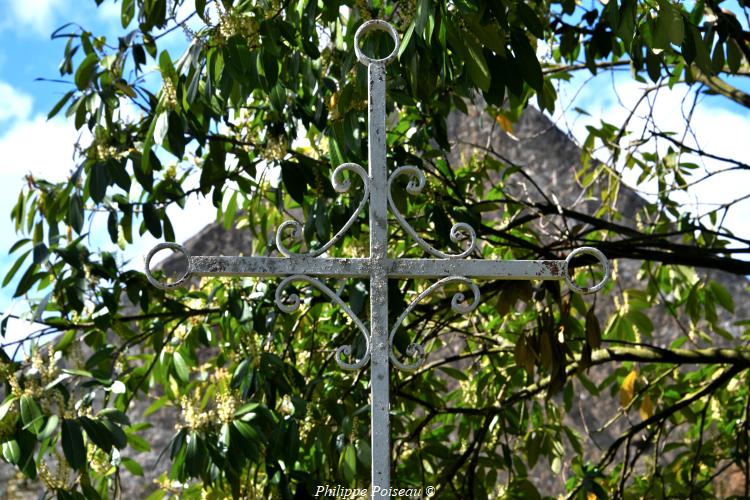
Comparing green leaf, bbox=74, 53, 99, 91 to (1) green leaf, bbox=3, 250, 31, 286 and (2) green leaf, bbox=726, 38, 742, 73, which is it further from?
(2) green leaf, bbox=726, 38, 742, 73

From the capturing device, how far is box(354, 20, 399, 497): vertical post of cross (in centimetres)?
222

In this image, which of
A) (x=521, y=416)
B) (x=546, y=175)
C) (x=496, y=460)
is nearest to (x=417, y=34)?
(x=496, y=460)

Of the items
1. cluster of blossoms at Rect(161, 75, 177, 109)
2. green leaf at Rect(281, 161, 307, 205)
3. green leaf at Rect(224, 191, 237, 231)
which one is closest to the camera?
cluster of blossoms at Rect(161, 75, 177, 109)

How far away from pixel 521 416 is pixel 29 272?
2121 mm

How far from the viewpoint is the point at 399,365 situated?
2.24 m

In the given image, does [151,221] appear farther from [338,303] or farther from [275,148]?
[338,303]

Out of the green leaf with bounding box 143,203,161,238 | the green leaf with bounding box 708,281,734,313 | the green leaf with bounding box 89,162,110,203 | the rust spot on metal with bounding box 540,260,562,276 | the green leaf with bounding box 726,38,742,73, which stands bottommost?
the rust spot on metal with bounding box 540,260,562,276

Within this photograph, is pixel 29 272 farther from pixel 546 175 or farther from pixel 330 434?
pixel 546 175

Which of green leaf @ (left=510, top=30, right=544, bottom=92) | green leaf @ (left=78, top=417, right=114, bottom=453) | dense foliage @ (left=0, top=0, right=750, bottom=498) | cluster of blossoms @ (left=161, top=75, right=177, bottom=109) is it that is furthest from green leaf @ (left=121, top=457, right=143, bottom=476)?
green leaf @ (left=510, top=30, right=544, bottom=92)

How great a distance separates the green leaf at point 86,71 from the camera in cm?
364

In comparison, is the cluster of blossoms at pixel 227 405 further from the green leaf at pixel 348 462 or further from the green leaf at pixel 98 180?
the green leaf at pixel 98 180

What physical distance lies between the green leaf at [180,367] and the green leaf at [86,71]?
37.8 inches

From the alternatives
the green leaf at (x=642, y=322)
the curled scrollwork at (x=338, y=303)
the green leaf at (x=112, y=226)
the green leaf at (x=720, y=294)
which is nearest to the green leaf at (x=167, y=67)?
the green leaf at (x=112, y=226)

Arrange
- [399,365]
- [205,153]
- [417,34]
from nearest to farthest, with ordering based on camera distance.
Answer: [399,365] < [417,34] < [205,153]
